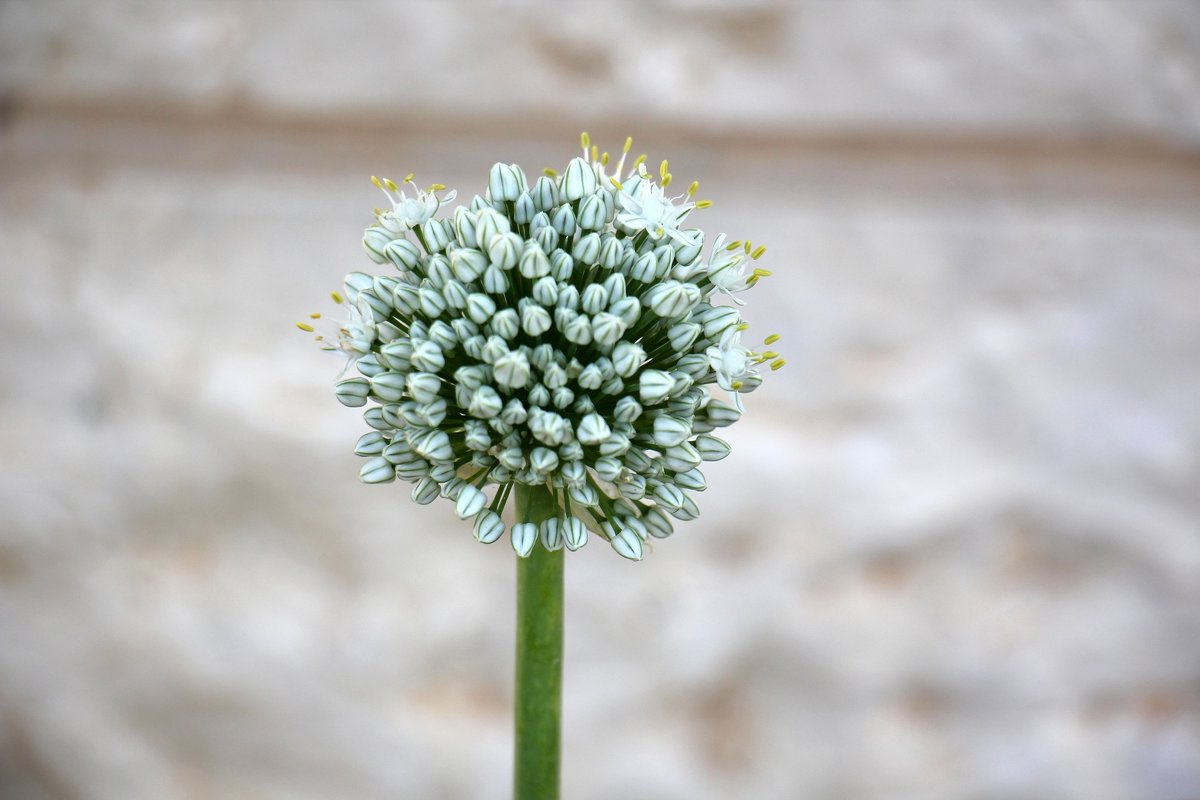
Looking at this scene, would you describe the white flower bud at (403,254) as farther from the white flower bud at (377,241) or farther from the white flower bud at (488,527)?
the white flower bud at (488,527)

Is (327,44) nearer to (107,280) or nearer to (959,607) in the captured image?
(107,280)

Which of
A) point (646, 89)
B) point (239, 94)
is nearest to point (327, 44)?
point (239, 94)

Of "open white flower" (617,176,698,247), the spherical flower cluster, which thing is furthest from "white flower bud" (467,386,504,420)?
"open white flower" (617,176,698,247)

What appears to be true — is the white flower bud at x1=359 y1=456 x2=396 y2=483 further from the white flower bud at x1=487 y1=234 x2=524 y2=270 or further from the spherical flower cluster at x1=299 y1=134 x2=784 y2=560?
the white flower bud at x1=487 y1=234 x2=524 y2=270

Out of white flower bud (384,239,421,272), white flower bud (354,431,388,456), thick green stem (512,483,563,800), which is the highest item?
white flower bud (384,239,421,272)

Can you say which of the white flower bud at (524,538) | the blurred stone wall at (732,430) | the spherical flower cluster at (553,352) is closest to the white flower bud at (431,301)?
the spherical flower cluster at (553,352)

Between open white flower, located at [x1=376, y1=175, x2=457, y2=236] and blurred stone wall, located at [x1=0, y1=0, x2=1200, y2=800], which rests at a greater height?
blurred stone wall, located at [x1=0, y1=0, x2=1200, y2=800]

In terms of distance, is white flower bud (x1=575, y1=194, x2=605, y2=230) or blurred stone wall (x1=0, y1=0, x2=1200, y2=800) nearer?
white flower bud (x1=575, y1=194, x2=605, y2=230)

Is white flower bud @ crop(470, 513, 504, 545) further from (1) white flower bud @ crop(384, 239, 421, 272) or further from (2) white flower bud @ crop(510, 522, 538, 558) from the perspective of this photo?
(1) white flower bud @ crop(384, 239, 421, 272)
